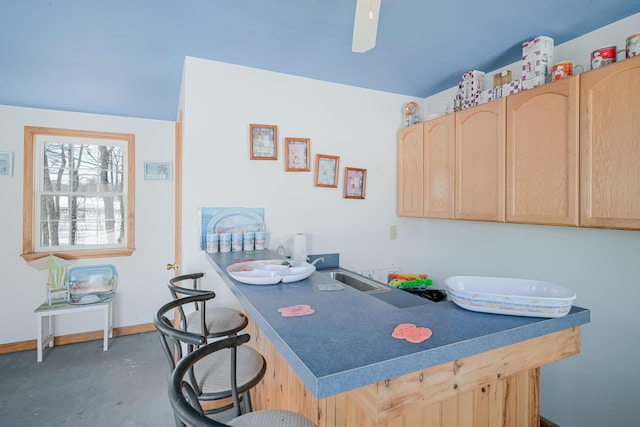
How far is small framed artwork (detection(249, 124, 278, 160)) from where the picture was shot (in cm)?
230

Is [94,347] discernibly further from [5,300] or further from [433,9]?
[433,9]

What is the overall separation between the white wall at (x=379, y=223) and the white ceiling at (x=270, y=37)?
0.19 meters

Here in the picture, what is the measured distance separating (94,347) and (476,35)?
4191mm

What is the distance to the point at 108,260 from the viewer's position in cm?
338

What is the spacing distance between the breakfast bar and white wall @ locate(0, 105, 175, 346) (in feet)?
8.64

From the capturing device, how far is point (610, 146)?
4.88ft

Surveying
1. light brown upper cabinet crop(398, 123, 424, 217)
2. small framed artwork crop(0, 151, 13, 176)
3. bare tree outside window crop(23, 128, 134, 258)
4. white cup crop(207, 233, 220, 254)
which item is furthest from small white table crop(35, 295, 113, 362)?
light brown upper cabinet crop(398, 123, 424, 217)

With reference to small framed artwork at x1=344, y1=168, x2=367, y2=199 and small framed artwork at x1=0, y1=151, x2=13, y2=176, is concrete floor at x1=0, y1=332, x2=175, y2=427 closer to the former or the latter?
small framed artwork at x1=0, y1=151, x2=13, y2=176

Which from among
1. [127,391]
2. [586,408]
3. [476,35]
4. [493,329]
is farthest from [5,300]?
[586,408]

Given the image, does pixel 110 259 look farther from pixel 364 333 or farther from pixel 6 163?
pixel 364 333

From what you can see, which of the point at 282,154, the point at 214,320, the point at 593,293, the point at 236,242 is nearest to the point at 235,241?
the point at 236,242

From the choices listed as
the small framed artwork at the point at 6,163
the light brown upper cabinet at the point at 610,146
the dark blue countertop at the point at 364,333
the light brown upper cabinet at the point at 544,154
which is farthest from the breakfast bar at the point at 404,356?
the small framed artwork at the point at 6,163

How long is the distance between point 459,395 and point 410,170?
1961 mm

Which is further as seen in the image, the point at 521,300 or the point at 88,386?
the point at 88,386
